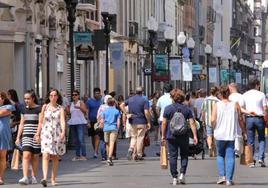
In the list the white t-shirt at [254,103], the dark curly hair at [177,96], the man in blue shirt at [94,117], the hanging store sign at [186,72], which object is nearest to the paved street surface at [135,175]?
the man in blue shirt at [94,117]

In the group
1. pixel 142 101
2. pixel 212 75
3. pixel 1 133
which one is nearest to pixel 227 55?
pixel 212 75

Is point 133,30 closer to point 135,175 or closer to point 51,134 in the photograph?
point 135,175

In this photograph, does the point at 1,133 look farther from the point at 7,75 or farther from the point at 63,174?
the point at 7,75

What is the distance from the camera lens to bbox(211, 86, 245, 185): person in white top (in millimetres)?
17859

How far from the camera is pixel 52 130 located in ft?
59.4

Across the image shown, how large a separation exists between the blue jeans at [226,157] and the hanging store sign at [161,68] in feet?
120

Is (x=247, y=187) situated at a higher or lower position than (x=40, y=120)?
lower

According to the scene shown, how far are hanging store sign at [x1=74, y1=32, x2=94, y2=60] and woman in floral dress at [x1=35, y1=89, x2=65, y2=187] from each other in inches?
621

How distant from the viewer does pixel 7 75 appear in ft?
115

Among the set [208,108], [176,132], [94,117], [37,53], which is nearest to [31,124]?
[176,132]

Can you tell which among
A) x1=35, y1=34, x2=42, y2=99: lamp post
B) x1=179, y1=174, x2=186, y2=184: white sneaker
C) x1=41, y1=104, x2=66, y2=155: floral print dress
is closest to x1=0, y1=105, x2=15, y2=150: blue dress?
x1=41, y1=104, x2=66, y2=155: floral print dress

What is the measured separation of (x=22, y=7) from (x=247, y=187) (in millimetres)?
20112

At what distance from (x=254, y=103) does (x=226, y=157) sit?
172 inches

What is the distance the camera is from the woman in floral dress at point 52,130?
18.0 m
